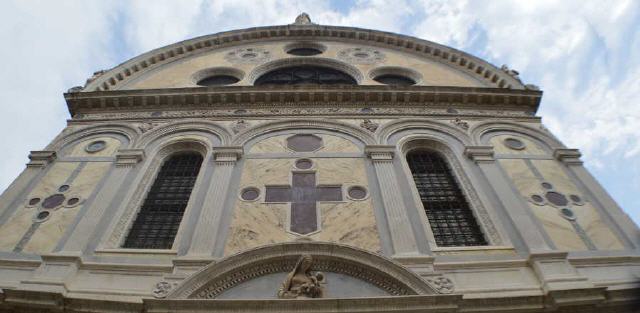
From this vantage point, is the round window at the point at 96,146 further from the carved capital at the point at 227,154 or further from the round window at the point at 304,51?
the round window at the point at 304,51

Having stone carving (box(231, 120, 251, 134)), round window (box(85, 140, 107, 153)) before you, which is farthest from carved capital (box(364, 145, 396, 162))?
round window (box(85, 140, 107, 153))

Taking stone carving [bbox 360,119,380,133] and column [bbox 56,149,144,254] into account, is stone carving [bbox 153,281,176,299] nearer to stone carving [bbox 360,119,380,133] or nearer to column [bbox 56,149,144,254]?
column [bbox 56,149,144,254]

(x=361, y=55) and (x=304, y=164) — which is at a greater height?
(x=361, y=55)

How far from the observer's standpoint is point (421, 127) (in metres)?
14.0

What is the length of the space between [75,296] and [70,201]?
3.25 metres

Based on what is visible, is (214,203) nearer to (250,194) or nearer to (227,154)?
(250,194)

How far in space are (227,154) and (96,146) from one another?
359 centimetres

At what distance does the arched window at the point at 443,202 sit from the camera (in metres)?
10.6

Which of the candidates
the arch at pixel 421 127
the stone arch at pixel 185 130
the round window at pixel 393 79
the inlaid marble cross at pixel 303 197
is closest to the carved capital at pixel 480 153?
the arch at pixel 421 127

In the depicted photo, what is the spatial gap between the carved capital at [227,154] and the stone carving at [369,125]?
3357mm

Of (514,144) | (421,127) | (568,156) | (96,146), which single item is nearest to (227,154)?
(96,146)

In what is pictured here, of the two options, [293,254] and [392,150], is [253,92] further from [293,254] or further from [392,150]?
[293,254]

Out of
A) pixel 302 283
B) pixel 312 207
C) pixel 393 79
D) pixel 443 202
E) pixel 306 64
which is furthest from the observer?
pixel 306 64

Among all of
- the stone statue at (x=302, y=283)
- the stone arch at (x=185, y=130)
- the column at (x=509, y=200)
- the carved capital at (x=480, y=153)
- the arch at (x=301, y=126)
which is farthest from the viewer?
the stone arch at (x=185, y=130)
